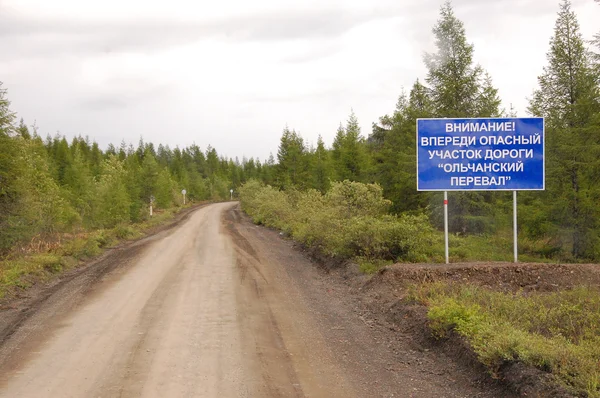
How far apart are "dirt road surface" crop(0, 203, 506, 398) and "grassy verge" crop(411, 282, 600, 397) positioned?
0.59m

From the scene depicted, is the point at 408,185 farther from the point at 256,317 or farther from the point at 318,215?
the point at 256,317

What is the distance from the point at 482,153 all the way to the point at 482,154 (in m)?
0.03

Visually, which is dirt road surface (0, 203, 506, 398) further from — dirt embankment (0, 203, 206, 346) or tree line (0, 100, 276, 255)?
tree line (0, 100, 276, 255)

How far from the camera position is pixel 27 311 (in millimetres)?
10055

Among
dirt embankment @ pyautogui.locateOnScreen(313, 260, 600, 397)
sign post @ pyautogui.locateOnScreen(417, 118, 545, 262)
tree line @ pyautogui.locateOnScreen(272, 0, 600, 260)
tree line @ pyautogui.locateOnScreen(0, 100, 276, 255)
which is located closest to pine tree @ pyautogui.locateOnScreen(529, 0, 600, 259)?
tree line @ pyautogui.locateOnScreen(272, 0, 600, 260)

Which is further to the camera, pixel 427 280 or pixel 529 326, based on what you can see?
pixel 427 280

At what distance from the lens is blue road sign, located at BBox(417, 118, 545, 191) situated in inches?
519

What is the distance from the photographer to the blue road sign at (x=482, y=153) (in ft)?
43.2

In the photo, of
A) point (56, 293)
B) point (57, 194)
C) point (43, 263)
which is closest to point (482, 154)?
point (56, 293)

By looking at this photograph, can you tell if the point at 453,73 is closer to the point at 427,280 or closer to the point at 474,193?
the point at 474,193

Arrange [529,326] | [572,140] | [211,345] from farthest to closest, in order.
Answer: [572,140] → [211,345] → [529,326]

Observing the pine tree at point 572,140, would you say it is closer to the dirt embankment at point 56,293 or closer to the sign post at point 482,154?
the sign post at point 482,154

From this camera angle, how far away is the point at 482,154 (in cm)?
1338

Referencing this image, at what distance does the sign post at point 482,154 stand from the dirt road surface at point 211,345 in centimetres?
432
